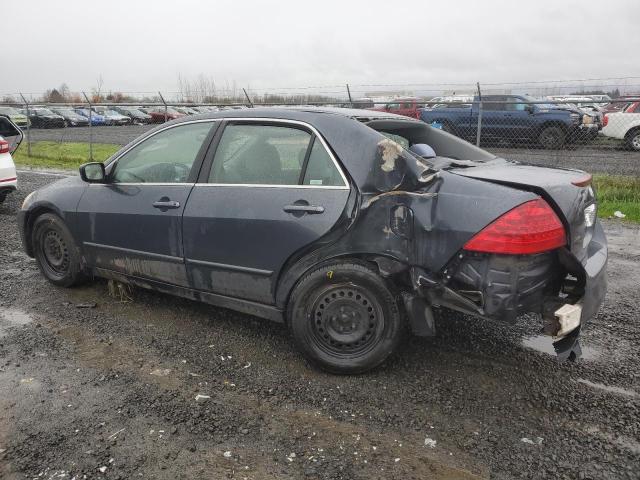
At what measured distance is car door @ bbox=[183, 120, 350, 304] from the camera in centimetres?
325

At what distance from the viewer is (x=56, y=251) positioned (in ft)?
15.5

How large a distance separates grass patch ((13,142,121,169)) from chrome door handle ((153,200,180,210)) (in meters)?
11.1

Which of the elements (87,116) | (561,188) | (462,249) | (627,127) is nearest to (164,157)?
(462,249)

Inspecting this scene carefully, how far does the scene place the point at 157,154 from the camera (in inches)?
161

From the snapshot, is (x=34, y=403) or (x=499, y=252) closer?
(x=499, y=252)

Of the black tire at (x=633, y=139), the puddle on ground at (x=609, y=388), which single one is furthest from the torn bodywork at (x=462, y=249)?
the black tire at (x=633, y=139)

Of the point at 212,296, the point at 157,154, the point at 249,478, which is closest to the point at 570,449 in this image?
the point at 249,478

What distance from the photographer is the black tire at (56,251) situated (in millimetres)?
4512

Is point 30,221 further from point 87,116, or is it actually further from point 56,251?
point 87,116

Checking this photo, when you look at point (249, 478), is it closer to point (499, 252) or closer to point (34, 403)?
point (34, 403)

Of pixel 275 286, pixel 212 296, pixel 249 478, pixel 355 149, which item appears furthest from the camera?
pixel 212 296

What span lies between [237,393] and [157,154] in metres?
2.00

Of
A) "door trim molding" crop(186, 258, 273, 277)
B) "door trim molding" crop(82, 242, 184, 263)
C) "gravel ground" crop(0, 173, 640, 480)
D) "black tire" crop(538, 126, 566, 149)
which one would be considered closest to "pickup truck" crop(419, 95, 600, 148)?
"black tire" crop(538, 126, 566, 149)

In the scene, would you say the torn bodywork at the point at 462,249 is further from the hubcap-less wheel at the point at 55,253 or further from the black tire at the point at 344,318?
the hubcap-less wheel at the point at 55,253
